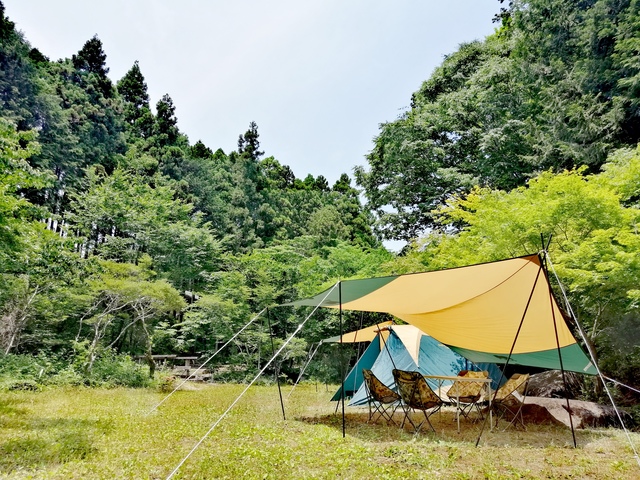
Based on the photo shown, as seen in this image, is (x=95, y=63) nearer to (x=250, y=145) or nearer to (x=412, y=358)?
(x=250, y=145)

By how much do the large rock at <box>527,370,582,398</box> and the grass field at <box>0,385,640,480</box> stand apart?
6.45 feet

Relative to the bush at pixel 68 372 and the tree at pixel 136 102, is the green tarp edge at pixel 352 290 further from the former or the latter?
the tree at pixel 136 102

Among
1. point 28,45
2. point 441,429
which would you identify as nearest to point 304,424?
point 441,429

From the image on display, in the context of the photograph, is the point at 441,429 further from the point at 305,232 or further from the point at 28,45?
the point at 28,45

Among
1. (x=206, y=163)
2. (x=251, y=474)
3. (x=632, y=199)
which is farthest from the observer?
(x=206, y=163)

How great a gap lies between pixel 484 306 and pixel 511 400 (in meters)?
2.14

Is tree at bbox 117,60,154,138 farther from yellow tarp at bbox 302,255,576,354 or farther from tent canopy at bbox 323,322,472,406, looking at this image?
yellow tarp at bbox 302,255,576,354

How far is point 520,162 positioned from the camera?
1169 centimetres

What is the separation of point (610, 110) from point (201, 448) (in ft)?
32.9

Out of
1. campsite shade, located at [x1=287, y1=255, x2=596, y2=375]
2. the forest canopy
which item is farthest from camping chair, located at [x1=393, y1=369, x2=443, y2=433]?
the forest canopy

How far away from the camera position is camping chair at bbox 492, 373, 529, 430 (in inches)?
196

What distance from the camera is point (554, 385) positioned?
6.82 metres

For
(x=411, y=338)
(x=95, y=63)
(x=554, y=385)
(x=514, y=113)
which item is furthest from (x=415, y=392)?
(x=95, y=63)

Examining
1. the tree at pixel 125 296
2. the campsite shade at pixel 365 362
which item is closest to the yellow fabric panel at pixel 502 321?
the campsite shade at pixel 365 362
